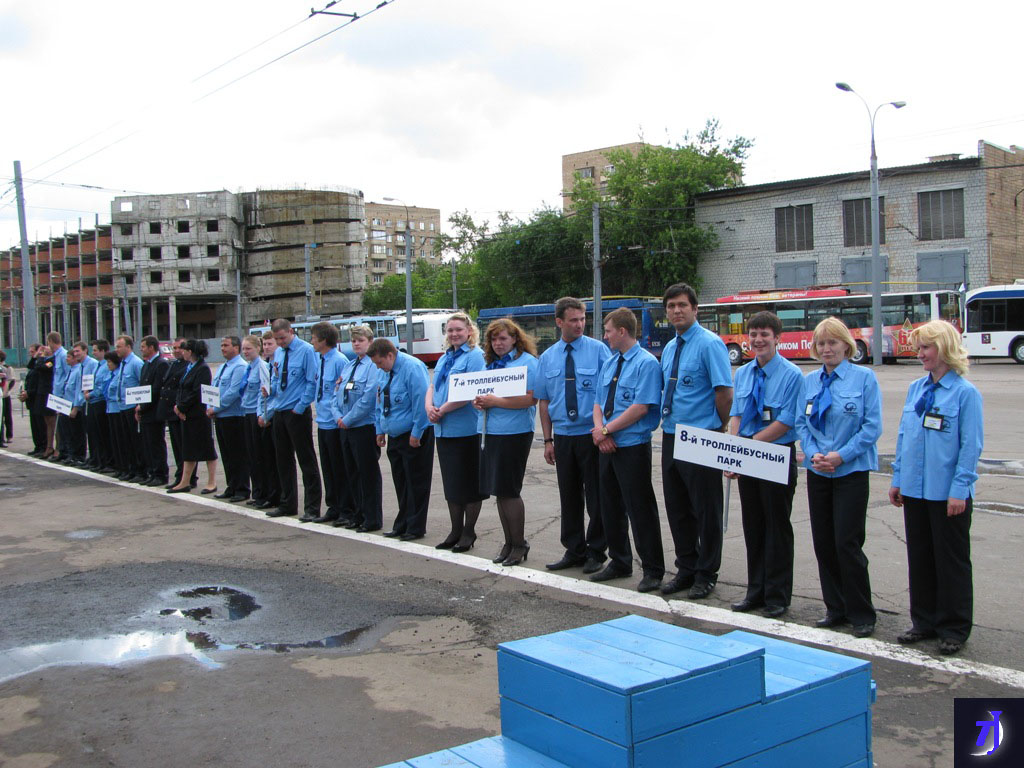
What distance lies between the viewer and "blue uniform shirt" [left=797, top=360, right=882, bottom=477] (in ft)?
17.7

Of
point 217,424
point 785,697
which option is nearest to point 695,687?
point 785,697

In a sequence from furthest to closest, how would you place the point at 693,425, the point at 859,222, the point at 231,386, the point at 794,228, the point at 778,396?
the point at 794,228
the point at 859,222
the point at 231,386
the point at 693,425
the point at 778,396

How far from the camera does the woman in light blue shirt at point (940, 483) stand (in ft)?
16.5

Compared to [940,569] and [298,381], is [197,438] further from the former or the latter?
[940,569]

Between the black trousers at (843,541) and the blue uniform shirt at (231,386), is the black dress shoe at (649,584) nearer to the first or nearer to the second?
the black trousers at (843,541)

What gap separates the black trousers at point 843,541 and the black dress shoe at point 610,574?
1673 millimetres

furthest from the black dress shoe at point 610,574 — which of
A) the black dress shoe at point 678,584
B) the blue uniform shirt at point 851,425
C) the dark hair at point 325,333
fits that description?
the dark hair at point 325,333

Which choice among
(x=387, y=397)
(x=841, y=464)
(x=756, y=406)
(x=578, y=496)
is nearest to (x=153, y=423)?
(x=387, y=397)

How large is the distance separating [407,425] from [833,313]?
3470 cm

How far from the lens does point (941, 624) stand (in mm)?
5164

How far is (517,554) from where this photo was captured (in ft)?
24.4

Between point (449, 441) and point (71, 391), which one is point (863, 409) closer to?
point (449, 441)

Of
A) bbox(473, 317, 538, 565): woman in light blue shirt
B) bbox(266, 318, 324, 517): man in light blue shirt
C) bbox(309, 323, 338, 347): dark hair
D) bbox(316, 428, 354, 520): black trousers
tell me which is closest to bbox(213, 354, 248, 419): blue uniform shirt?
bbox(266, 318, 324, 517): man in light blue shirt

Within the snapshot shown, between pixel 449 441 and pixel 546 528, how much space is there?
1.61 meters
